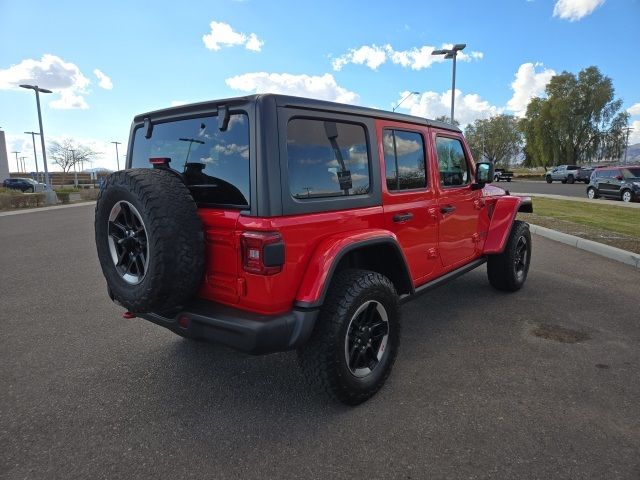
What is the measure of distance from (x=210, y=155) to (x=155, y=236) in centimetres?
65

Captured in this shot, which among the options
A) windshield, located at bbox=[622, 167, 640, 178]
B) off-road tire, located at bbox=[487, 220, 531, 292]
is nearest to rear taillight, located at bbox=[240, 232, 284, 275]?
off-road tire, located at bbox=[487, 220, 531, 292]

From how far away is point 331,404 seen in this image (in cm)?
275

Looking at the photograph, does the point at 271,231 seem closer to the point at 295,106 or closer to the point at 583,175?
the point at 295,106

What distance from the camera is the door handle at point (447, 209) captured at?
3.70 m

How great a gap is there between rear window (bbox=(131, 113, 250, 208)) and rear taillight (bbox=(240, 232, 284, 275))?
0.74 feet

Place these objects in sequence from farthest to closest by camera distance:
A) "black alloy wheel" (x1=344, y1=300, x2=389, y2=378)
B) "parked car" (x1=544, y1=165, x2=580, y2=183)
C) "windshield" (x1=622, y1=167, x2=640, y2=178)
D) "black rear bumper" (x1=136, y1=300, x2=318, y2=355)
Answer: "parked car" (x1=544, y1=165, x2=580, y2=183), "windshield" (x1=622, y1=167, x2=640, y2=178), "black alloy wheel" (x1=344, y1=300, x2=389, y2=378), "black rear bumper" (x1=136, y1=300, x2=318, y2=355)

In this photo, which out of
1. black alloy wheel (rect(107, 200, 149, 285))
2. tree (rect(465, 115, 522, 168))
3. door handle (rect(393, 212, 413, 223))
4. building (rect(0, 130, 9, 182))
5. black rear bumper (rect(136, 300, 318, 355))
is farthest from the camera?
tree (rect(465, 115, 522, 168))

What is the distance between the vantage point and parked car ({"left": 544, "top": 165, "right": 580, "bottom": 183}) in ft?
120

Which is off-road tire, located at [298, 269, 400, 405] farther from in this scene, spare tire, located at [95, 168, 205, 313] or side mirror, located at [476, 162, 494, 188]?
side mirror, located at [476, 162, 494, 188]

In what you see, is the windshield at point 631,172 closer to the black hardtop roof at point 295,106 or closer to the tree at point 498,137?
the black hardtop roof at point 295,106

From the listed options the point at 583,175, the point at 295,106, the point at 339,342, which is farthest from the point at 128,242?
the point at 583,175

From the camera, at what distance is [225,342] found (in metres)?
2.39

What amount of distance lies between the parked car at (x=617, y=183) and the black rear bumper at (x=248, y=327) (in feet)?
64.8

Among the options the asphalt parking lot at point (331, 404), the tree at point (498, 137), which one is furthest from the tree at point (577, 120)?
the asphalt parking lot at point (331, 404)
